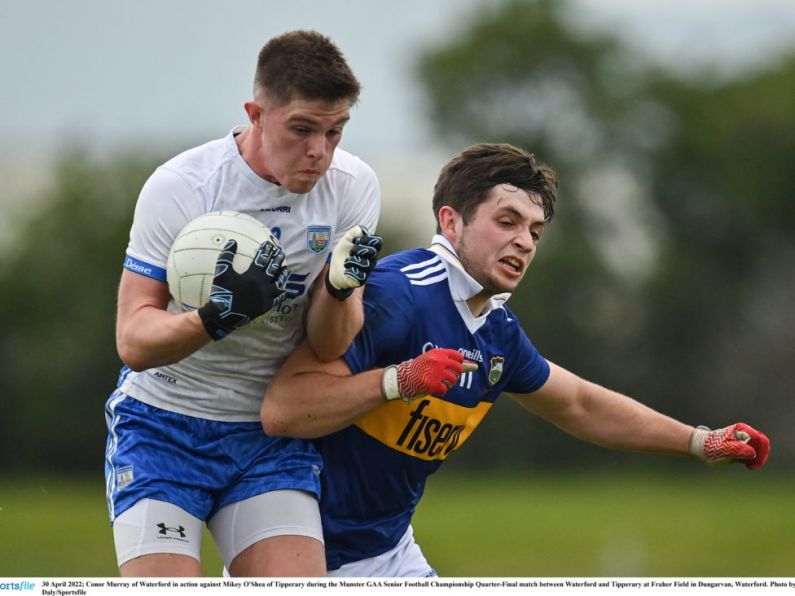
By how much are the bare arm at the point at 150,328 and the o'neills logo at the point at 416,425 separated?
1.19 m

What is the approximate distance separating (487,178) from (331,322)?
4.03ft

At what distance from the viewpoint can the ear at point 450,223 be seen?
22.4 feet

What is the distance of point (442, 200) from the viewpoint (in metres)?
6.96

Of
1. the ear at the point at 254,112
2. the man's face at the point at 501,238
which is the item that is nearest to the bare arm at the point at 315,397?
the man's face at the point at 501,238

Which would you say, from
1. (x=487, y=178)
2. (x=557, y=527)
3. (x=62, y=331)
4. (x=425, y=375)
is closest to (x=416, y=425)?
(x=425, y=375)

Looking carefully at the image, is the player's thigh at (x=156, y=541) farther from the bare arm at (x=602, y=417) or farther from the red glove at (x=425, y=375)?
the bare arm at (x=602, y=417)

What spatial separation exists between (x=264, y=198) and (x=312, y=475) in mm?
1344

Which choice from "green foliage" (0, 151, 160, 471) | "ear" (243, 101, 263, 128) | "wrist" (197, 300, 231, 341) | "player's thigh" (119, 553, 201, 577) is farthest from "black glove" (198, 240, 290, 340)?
"green foliage" (0, 151, 160, 471)

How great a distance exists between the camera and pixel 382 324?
6.43 metres

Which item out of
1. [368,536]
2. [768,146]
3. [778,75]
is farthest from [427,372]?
[778,75]

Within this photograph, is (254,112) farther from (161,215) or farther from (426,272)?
(426,272)

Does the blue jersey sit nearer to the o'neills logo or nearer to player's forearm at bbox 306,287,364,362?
the o'neills logo

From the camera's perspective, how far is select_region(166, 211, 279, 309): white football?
5.90 m

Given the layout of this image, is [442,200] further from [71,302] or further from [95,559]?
[71,302]
